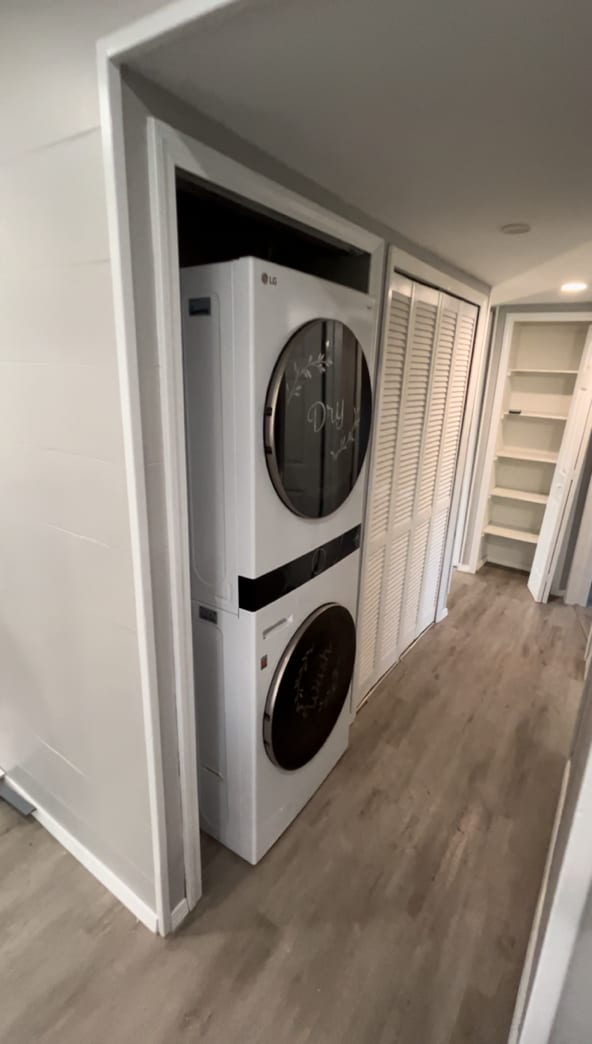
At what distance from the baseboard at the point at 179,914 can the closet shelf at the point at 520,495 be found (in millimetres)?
3377

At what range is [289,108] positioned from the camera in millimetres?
997

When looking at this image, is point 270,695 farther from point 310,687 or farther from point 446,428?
point 446,428

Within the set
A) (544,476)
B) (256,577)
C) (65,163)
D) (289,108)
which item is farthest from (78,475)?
(544,476)

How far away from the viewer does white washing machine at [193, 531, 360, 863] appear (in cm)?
139

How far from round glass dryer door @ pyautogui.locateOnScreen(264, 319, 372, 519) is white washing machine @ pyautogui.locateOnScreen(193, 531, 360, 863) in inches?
9.1

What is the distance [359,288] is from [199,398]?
2.64 feet

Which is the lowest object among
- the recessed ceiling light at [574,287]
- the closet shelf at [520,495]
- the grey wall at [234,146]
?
the closet shelf at [520,495]

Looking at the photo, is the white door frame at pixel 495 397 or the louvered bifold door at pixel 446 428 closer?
the louvered bifold door at pixel 446 428

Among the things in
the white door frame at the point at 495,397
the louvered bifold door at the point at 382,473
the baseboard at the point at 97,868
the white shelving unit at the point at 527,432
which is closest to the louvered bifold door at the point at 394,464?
Answer: the louvered bifold door at the point at 382,473

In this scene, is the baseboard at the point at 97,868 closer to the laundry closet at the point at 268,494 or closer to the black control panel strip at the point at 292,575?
the laundry closet at the point at 268,494

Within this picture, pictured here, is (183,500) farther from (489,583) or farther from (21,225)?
(489,583)

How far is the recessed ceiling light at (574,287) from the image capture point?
8.83ft

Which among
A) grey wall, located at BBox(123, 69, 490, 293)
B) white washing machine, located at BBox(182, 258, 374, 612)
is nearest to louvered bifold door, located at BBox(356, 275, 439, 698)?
grey wall, located at BBox(123, 69, 490, 293)

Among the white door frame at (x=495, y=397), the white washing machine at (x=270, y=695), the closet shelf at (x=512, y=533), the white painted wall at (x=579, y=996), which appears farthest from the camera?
the closet shelf at (x=512, y=533)
